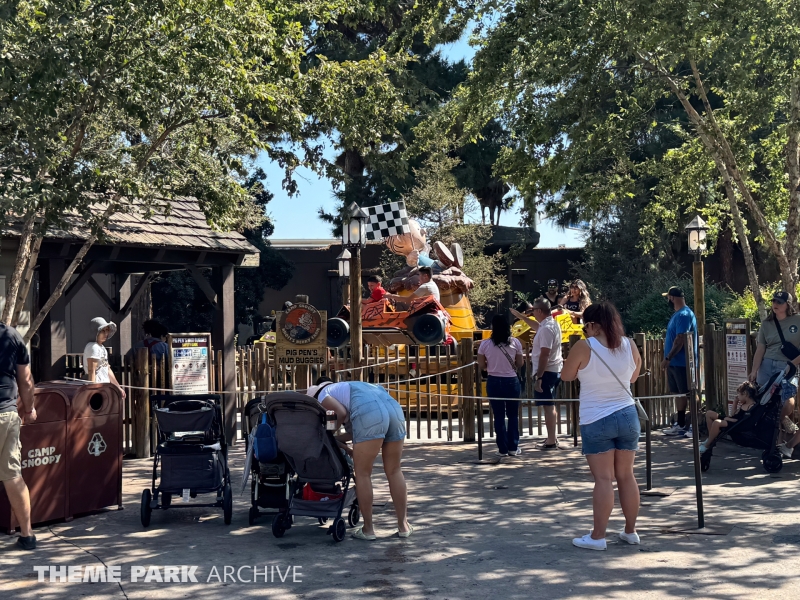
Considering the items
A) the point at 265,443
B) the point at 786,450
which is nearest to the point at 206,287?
the point at 265,443

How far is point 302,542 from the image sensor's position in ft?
21.5

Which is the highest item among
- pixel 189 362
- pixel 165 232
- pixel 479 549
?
pixel 165 232

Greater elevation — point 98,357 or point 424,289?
point 424,289

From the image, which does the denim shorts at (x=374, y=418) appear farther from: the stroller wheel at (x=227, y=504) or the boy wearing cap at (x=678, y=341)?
the boy wearing cap at (x=678, y=341)

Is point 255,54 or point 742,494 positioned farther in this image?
point 255,54

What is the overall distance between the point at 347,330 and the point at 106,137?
5.98 m

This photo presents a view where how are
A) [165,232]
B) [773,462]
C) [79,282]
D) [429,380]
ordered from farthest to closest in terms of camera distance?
[429,380] < [165,232] < [79,282] < [773,462]

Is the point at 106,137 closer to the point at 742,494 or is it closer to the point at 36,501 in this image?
the point at 36,501

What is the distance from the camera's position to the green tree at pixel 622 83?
977cm

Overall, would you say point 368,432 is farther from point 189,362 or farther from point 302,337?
point 189,362

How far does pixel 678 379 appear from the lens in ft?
37.4

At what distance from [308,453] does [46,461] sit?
229 centimetres

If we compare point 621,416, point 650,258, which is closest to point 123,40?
point 621,416

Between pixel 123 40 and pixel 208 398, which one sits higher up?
pixel 123 40
